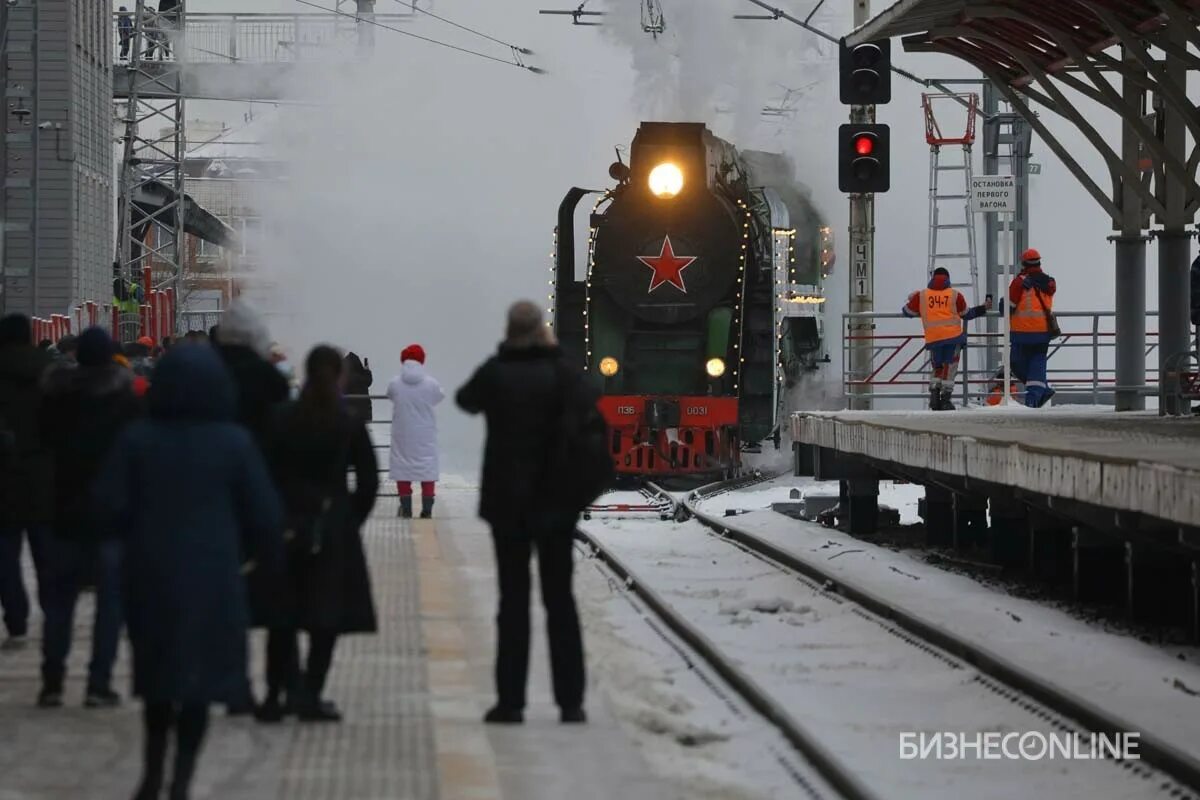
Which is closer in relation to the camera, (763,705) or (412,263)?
(763,705)

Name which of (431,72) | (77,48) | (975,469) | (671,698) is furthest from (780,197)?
(77,48)

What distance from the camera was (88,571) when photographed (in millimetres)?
9453

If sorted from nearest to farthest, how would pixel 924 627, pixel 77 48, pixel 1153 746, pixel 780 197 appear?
pixel 1153 746 → pixel 924 627 → pixel 780 197 → pixel 77 48

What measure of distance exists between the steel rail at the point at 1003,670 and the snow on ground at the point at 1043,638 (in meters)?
0.12

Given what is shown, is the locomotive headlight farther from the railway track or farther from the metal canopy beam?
the railway track

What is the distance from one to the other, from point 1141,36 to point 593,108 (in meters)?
28.7

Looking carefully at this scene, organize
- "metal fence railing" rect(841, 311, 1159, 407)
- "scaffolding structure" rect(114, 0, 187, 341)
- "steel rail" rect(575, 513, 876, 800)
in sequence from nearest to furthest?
"steel rail" rect(575, 513, 876, 800) < "metal fence railing" rect(841, 311, 1159, 407) < "scaffolding structure" rect(114, 0, 187, 341)

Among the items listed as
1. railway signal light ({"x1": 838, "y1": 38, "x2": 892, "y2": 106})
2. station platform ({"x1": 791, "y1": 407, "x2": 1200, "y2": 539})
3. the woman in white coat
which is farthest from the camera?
railway signal light ({"x1": 838, "y1": 38, "x2": 892, "y2": 106})

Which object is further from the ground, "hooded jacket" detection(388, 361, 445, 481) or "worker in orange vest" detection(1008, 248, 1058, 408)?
"worker in orange vest" detection(1008, 248, 1058, 408)

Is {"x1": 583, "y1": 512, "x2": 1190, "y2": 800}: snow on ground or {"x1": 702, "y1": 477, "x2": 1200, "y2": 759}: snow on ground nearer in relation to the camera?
{"x1": 583, "y1": 512, "x2": 1190, "y2": 800}: snow on ground

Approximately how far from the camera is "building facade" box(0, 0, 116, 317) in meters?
44.9

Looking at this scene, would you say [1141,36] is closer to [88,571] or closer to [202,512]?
[88,571]

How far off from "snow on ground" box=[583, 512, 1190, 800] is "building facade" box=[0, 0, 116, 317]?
28106 millimetres

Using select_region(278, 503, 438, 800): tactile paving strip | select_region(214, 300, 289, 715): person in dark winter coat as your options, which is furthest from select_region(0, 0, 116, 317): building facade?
select_region(214, 300, 289, 715): person in dark winter coat
